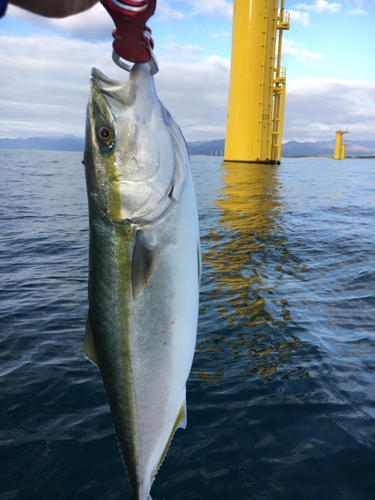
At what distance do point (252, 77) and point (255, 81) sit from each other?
0.48m

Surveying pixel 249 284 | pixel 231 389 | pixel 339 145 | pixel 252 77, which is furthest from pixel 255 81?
pixel 339 145

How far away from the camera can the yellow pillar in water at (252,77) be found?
3525 cm

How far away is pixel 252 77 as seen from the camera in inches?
1438

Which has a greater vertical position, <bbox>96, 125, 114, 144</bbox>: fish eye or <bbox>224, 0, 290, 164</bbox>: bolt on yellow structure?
<bbox>224, 0, 290, 164</bbox>: bolt on yellow structure

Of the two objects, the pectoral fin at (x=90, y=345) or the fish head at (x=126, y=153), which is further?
the pectoral fin at (x=90, y=345)

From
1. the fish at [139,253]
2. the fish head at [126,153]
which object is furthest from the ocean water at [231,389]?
the fish head at [126,153]

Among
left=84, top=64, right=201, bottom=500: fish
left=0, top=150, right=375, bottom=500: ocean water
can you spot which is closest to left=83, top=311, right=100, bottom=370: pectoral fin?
left=84, top=64, right=201, bottom=500: fish

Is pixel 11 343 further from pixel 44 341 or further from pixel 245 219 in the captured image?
pixel 245 219

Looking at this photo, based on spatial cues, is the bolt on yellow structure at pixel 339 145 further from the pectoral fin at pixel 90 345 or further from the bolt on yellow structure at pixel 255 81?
the pectoral fin at pixel 90 345

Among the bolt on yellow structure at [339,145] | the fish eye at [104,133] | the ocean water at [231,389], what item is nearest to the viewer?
the fish eye at [104,133]

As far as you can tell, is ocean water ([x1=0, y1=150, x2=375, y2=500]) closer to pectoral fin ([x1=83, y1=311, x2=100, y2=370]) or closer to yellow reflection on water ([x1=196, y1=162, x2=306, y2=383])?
yellow reflection on water ([x1=196, y1=162, x2=306, y2=383])

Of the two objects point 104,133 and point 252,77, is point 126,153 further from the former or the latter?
point 252,77

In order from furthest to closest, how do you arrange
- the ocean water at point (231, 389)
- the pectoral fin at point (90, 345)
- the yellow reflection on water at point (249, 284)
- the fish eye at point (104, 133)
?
the yellow reflection on water at point (249, 284) < the ocean water at point (231, 389) < the pectoral fin at point (90, 345) < the fish eye at point (104, 133)

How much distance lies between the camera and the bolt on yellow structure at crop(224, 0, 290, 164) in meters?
35.3
